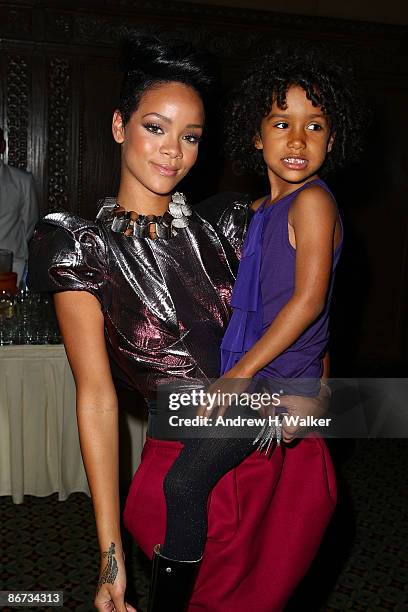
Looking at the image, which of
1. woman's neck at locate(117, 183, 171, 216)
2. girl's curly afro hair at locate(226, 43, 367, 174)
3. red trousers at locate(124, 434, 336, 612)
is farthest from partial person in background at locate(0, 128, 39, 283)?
red trousers at locate(124, 434, 336, 612)

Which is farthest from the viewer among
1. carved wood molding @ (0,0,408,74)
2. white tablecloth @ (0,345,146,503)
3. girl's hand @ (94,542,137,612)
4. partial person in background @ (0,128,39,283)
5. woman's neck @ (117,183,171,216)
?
carved wood molding @ (0,0,408,74)

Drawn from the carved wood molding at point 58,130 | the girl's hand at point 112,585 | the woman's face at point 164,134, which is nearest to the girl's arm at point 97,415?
the girl's hand at point 112,585

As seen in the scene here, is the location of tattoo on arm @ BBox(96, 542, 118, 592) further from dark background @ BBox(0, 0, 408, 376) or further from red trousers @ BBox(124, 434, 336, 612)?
dark background @ BBox(0, 0, 408, 376)

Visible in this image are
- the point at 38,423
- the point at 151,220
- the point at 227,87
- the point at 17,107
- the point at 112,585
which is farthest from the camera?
the point at 17,107

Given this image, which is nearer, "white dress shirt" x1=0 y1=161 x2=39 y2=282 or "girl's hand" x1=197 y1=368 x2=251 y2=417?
"girl's hand" x1=197 y1=368 x2=251 y2=417

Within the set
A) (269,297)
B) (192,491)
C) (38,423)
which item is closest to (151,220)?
(269,297)

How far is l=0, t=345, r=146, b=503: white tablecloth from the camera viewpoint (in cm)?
271

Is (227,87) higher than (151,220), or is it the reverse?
(227,87)

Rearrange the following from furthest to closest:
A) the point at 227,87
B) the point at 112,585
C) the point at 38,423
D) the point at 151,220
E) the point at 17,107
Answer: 1. the point at 17,107
2. the point at 227,87
3. the point at 38,423
4. the point at 151,220
5. the point at 112,585

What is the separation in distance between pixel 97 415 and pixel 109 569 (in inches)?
10.3

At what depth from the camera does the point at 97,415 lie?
113 cm

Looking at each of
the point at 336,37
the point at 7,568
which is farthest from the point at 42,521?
the point at 336,37

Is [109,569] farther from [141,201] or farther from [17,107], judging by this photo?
[17,107]

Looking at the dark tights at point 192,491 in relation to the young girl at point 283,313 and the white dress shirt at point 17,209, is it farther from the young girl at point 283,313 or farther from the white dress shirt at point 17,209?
the white dress shirt at point 17,209
